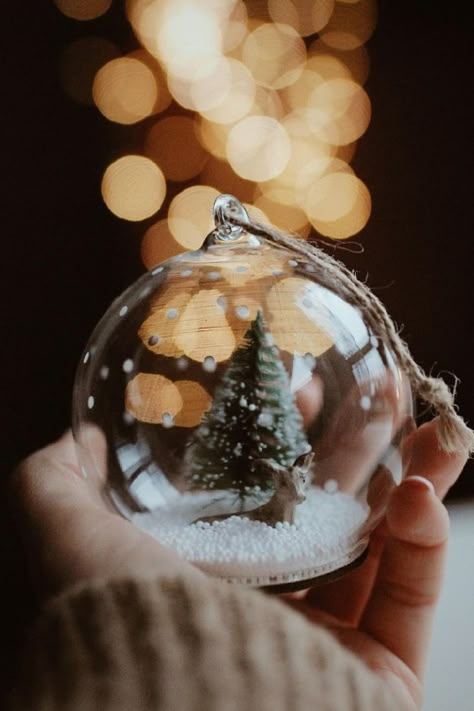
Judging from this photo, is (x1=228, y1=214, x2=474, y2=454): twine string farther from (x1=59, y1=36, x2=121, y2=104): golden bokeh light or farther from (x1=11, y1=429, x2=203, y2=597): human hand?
(x1=59, y1=36, x2=121, y2=104): golden bokeh light

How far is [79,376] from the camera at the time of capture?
54cm

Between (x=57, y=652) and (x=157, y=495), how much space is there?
0.23 m

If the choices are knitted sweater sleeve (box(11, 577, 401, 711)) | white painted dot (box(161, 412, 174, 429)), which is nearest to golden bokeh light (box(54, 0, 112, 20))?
white painted dot (box(161, 412, 174, 429))

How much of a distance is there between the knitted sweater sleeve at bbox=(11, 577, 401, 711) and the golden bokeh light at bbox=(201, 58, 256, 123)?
34.5 inches

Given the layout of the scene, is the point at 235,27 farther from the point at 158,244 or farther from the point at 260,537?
the point at 260,537

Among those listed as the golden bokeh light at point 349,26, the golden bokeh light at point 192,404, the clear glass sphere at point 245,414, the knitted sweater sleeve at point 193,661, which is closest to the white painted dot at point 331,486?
the clear glass sphere at point 245,414

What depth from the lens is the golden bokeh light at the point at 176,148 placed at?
3.49 feet

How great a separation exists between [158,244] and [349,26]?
0.41 m

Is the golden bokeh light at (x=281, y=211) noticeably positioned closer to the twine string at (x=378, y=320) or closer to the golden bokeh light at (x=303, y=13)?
the golden bokeh light at (x=303, y=13)

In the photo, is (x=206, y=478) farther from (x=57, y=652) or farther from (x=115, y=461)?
(x=57, y=652)

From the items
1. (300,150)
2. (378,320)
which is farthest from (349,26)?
(378,320)

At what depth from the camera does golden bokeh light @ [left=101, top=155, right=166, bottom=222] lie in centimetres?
106

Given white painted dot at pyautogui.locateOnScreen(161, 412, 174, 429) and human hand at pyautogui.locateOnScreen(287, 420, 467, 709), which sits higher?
white painted dot at pyautogui.locateOnScreen(161, 412, 174, 429)

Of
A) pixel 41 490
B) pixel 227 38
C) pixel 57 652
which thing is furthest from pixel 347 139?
pixel 57 652
